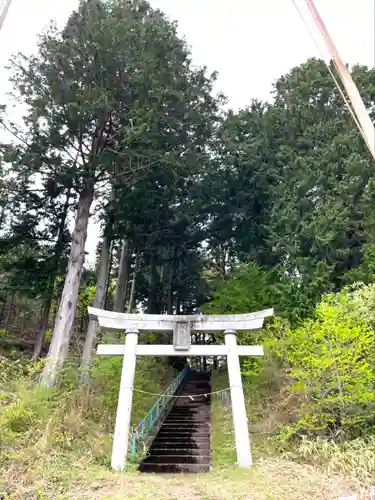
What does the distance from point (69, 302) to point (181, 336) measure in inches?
Answer: 151

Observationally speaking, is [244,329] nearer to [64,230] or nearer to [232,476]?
[232,476]

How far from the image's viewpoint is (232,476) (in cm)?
714

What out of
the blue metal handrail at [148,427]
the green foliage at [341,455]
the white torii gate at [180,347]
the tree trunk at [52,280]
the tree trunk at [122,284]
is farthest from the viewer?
the tree trunk at [122,284]

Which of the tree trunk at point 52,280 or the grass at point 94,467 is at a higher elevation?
the tree trunk at point 52,280

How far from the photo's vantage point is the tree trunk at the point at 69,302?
32.4 ft

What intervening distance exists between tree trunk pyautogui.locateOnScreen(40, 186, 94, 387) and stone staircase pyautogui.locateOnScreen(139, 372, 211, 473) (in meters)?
3.40

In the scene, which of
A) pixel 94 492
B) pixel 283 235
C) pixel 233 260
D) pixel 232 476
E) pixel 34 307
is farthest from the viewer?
pixel 233 260

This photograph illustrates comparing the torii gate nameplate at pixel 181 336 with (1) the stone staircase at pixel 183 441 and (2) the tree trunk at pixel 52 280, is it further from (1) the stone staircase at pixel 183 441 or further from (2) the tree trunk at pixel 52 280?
(2) the tree trunk at pixel 52 280

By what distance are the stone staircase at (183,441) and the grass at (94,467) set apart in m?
0.59

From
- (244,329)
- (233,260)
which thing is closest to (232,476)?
(244,329)

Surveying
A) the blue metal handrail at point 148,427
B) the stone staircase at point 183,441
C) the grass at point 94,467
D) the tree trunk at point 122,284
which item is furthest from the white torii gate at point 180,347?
the tree trunk at point 122,284

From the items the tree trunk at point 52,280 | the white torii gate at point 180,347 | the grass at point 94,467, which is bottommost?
the grass at point 94,467

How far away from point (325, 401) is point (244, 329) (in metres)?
2.69

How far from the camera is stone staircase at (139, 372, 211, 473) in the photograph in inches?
342
